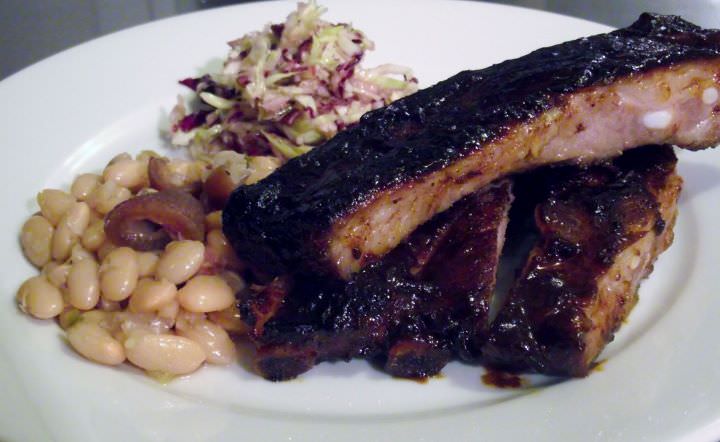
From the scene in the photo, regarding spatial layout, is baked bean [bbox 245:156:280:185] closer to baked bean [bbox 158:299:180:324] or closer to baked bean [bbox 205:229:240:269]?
baked bean [bbox 205:229:240:269]

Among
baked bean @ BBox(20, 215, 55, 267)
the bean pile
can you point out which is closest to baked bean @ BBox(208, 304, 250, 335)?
the bean pile

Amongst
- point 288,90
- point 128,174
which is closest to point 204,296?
point 128,174

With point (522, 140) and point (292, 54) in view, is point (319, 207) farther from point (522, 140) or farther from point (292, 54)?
point (292, 54)

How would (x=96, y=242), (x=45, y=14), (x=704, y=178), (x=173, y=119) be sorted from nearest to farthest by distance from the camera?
(x=96, y=242) → (x=704, y=178) → (x=173, y=119) → (x=45, y=14)

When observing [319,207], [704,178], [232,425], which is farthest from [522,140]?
[232,425]

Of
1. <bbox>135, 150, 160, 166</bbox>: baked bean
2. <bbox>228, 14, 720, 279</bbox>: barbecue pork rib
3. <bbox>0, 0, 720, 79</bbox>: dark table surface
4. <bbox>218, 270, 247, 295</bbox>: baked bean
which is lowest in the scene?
<bbox>0, 0, 720, 79</bbox>: dark table surface

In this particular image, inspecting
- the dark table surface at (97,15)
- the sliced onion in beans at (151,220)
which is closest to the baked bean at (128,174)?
the sliced onion in beans at (151,220)
